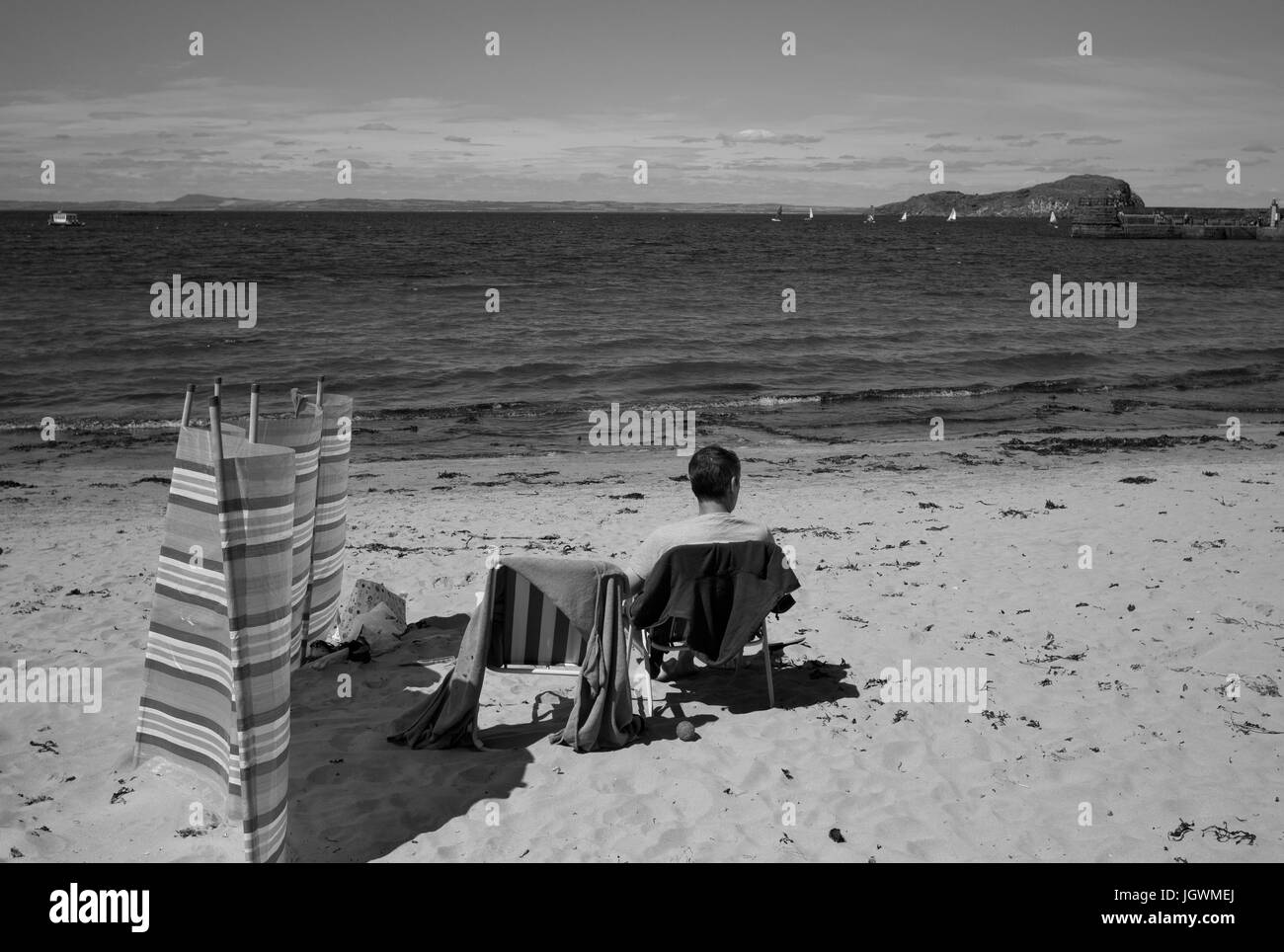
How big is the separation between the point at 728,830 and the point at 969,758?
53.7 inches

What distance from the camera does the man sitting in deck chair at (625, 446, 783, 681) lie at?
5348 mm

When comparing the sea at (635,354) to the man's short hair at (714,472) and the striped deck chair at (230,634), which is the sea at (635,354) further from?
the striped deck chair at (230,634)

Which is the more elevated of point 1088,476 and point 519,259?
point 519,259

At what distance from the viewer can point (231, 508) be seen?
Result: 344cm

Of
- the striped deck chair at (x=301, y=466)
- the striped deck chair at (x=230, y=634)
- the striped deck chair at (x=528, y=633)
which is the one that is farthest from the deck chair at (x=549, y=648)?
the striped deck chair at (x=230, y=634)

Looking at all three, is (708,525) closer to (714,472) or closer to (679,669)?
(714,472)

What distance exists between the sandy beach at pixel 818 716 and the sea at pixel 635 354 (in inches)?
251

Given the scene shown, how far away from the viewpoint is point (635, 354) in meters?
23.7

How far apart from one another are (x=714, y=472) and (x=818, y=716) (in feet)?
4.70

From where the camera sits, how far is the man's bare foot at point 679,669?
604 centimetres

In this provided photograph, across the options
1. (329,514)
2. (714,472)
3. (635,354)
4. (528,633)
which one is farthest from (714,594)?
(635,354)

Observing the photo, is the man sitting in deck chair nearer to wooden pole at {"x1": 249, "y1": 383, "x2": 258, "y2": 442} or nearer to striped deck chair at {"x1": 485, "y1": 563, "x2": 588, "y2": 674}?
striped deck chair at {"x1": 485, "y1": 563, "x2": 588, "y2": 674}

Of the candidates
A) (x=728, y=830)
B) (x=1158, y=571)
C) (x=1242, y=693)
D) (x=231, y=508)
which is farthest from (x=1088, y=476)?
(x=231, y=508)

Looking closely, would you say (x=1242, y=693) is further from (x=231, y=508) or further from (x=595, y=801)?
(x=231, y=508)
